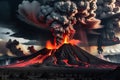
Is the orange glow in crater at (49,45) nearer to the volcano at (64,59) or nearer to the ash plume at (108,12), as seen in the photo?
the volcano at (64,59)

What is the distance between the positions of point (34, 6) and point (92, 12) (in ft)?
20.4

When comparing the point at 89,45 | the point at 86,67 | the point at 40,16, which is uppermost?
the point at 40,16

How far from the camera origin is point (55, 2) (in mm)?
36750

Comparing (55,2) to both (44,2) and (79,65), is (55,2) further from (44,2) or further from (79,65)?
(79,65)

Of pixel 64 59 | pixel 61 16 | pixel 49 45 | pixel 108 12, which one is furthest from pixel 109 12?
pixel 49 45

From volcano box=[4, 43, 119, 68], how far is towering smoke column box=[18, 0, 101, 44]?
1.22m

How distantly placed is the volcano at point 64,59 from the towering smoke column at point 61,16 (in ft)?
4.01

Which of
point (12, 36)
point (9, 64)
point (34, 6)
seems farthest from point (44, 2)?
point (9, 64)

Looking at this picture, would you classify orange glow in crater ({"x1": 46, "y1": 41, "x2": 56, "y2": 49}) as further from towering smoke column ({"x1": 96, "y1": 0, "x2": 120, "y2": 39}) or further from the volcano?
towering smoke column ({"x1": 96, "y1": 0, "x2": 120, "y2": 39})

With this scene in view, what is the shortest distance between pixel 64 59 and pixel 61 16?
4614 mm

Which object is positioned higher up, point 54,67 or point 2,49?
point 2,49

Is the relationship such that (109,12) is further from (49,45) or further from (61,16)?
(49,45)

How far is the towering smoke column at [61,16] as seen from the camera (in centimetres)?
3631

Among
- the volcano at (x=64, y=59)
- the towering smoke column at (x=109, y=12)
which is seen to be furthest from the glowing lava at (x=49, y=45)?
the towering smoke column at (x=109, y=12)
